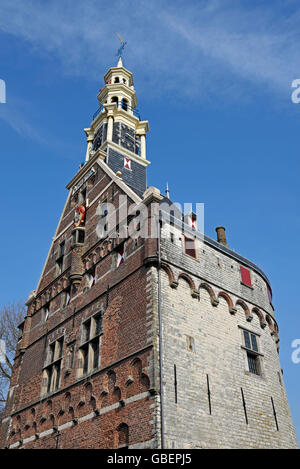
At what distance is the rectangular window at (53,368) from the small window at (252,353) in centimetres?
736

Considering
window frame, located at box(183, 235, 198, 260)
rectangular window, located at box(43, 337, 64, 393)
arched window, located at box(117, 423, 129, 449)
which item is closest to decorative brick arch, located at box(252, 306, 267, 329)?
window frame, located at box(183, 235, 198, 260)

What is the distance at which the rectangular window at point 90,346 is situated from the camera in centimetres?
1497

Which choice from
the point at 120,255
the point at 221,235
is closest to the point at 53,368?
the point at 120,255

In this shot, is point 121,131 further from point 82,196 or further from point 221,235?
point 221,235

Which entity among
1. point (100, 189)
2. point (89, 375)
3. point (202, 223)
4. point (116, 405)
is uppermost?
point (100, 189)

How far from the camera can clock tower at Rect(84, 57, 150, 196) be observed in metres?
22.6

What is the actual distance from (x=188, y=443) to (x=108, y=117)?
18.8 metres

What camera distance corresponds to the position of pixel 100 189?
19.8m

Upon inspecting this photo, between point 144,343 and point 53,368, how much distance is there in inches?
248

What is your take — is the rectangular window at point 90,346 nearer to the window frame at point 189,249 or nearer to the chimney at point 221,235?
the window frame at point 189,249

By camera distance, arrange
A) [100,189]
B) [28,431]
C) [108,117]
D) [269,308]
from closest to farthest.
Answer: [28,431] → [269,308] → [100,189] → [108,117]

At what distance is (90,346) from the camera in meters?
15.4
